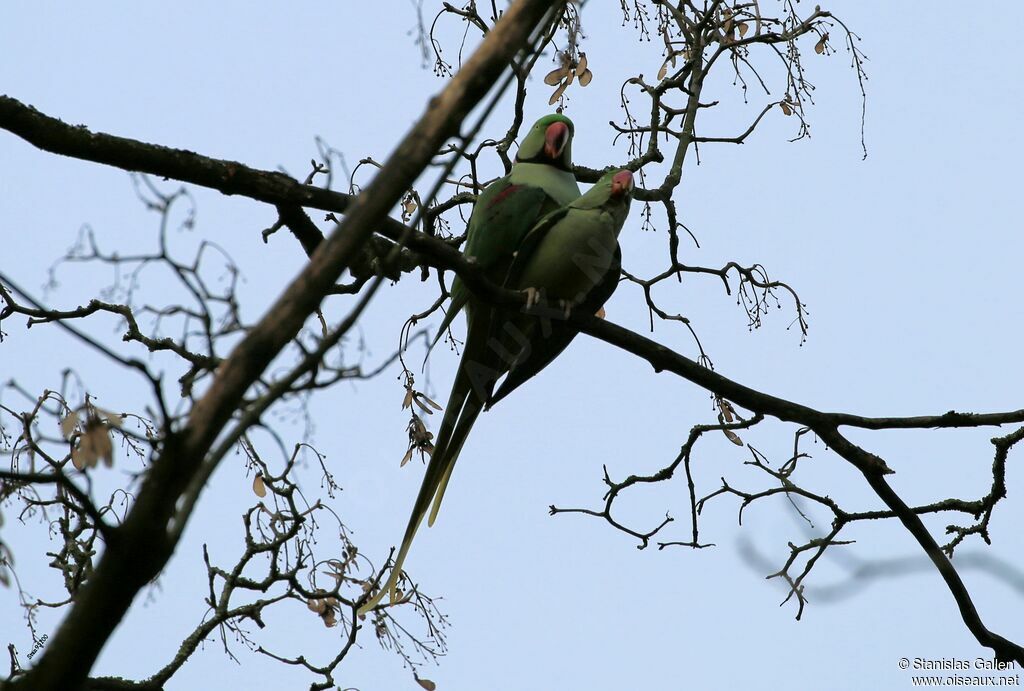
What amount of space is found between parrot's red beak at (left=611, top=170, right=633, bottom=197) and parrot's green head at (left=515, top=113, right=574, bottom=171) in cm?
83

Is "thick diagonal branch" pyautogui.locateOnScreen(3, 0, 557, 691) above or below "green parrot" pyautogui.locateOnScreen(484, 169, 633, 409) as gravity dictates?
below

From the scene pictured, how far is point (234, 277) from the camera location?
7.34 ft

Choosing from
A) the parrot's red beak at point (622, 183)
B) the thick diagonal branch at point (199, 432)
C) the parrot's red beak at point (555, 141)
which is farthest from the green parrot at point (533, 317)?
the thick diagonal branch at point (199, 432)

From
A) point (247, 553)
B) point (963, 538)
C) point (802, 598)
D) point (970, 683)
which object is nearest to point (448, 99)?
point (247, 553)

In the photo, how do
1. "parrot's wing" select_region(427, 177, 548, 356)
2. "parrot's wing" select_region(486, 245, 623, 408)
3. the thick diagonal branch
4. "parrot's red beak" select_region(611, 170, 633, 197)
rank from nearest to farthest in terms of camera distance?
the thick diagonal branch
"parrot's red beak" select_region(611, 170, 633, 197)
"parrot's wing" select_region(486, 245, 623, 408)
"parrot's wing" select_region(427, 177, 548, 356)

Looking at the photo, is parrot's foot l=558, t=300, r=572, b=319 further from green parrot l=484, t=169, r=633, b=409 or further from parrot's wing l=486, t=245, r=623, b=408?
parrot's wing l=486, t=245, r=623, b=408

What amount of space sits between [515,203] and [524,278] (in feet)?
1.23

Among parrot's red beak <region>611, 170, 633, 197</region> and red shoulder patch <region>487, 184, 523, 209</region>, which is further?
red shoulder patch <region>487, 184, 523, 209</region>

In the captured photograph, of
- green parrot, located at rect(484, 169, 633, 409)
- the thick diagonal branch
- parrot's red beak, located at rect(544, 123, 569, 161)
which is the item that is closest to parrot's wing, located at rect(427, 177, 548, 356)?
green parrot, located at rect(484, 169, 633, 409)

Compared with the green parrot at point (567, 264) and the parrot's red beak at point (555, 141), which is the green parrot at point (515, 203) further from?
the green parrot at point (567, 264)

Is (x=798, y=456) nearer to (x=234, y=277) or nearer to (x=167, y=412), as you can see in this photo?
(x=234, y=277)

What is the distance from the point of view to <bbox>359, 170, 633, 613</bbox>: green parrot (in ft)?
13.1

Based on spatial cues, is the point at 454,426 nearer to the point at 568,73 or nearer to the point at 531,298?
the point at 531,298

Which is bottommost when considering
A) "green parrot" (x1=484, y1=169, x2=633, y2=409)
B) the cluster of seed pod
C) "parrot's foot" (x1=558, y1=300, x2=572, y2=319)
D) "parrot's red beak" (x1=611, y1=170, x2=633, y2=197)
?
"parrot's foot" (x1=558, y1=300, x2=572, y2=319)
